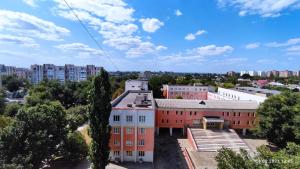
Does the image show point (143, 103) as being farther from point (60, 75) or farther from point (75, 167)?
point (60, 75)

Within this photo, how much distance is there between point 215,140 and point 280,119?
10.4 metres

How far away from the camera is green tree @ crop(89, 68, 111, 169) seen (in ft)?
80.6

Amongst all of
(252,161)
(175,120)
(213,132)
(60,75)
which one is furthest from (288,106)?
(60,75)

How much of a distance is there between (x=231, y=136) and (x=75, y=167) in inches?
990

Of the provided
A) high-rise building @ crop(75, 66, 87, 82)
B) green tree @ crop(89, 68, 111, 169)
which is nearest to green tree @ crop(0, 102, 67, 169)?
green tree @ crop(89, 68, 111, 169)

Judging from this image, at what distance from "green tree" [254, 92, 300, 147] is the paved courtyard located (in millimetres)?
4089

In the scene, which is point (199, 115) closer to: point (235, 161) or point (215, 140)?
point (215, 140)

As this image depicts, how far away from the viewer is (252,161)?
Result: 11.0 m

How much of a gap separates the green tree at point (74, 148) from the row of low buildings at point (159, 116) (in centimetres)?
390

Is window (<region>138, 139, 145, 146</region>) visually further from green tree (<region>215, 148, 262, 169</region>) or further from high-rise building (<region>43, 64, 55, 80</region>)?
high-rise building (<region>43, 64, 55, 80</region>)

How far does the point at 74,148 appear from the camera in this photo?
2806 cm

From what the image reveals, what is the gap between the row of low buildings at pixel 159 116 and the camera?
99.1ft

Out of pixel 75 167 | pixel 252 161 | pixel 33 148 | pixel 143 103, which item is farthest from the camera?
pixel 143 103

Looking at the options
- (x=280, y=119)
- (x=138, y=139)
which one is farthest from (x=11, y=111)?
(x=280, y=119)
